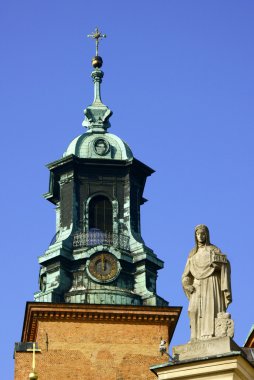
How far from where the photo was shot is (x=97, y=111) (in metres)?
67.3

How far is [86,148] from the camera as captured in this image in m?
64.6

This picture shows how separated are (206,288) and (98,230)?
1543 inches

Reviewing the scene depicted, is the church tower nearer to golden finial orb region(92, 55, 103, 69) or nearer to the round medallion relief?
the round medallion relief

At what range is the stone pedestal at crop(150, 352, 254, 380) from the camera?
2153cm

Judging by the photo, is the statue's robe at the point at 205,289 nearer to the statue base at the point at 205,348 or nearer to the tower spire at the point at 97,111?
the statue base at the point at 205,348

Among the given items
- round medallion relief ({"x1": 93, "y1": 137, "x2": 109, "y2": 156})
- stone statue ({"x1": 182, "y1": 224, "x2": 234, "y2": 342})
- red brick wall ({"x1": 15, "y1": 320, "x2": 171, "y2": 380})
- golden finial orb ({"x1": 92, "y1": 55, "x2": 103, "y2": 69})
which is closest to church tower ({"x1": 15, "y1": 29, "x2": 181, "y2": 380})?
red brick wall ({"x1": 15, "y1": 320, "x2": 171, "y2": 380})

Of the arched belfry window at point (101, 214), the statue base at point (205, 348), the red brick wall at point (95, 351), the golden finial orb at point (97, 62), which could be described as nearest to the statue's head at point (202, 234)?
the statue base at point (205, 348)

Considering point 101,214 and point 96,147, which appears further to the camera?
point 96,147

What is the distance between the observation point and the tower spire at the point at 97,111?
6644 cm

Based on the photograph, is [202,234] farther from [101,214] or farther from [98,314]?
[101,214]

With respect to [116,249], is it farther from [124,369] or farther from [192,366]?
[192,366]

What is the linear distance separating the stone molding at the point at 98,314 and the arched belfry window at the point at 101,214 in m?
4.38

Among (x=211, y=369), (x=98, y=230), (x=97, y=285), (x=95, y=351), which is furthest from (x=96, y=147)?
(x=211, y=369)

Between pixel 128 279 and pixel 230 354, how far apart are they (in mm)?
39784
